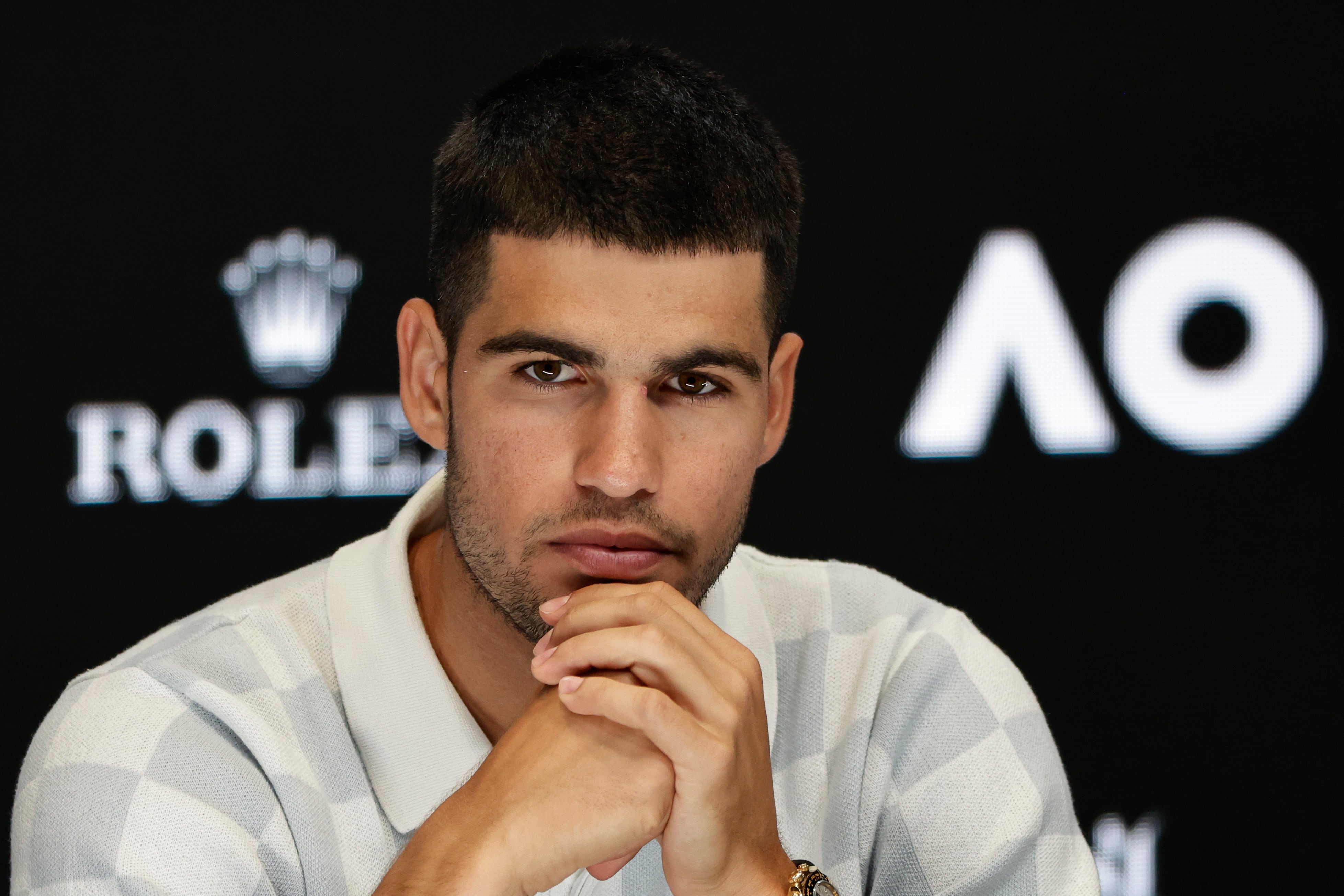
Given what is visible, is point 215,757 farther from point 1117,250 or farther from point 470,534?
point 1117,250

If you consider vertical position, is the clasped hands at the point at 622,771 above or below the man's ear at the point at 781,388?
below

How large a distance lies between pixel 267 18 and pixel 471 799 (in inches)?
73.8

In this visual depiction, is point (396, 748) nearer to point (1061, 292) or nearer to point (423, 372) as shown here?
point (423, 372)

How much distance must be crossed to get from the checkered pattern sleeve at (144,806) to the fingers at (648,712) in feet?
1.15

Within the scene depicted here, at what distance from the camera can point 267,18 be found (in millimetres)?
2484

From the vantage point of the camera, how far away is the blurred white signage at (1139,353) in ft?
8.52

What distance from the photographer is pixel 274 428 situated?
249 centimetres

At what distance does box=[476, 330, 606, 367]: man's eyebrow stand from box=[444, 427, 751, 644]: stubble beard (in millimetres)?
133

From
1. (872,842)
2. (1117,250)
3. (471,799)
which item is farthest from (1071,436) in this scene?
(471,799)

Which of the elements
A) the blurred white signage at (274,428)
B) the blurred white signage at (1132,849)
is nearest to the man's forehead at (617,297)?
the blurred white signage at (274,428)

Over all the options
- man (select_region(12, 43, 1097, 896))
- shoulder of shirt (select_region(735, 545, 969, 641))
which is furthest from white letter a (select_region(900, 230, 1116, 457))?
man (select_region(12, 43, 1097, 896))

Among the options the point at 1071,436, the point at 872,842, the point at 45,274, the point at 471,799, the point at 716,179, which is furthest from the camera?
the point at 1071,436

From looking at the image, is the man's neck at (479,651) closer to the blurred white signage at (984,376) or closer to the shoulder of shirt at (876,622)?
the shoulder of shirt at (876,622)

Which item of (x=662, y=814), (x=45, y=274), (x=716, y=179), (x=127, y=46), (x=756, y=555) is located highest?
(x=127, y=46)
